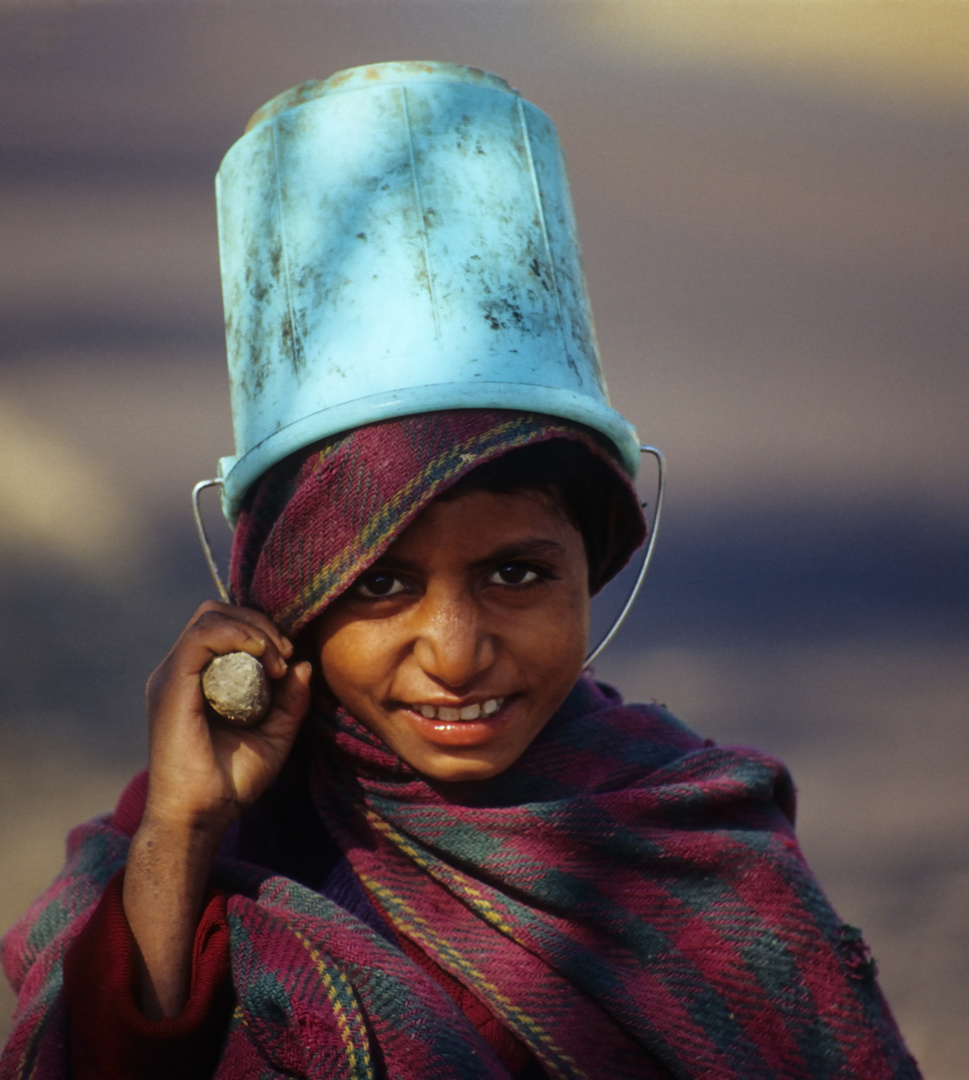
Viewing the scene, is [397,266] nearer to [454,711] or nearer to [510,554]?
[510,554]

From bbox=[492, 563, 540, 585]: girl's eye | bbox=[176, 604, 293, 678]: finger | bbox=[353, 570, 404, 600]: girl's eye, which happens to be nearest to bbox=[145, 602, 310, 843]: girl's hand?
bbox=[176, 604, 293, 678]: finger

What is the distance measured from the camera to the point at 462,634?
53.4 inches

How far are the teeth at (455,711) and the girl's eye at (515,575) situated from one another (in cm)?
15

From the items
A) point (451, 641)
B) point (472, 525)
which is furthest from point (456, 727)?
point (472, 525)

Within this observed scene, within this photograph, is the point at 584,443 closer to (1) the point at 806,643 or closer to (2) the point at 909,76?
(1) the point at 806,643

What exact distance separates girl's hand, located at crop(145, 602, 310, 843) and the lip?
0.49ft

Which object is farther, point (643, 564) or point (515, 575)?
point (643, 564)

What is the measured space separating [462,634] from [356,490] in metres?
0.21

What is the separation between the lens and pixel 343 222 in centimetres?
142

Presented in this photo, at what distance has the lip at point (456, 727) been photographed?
141 cm

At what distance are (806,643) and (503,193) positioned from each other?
82.4 inches

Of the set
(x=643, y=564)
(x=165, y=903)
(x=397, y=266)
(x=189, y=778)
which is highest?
(x=397, y=266)

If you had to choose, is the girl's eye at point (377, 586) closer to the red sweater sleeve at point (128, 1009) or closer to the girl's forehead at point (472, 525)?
the girl's forehead at point (472, 525)

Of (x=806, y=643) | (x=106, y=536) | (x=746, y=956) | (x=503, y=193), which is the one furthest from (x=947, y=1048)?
(x=106, y=536)
